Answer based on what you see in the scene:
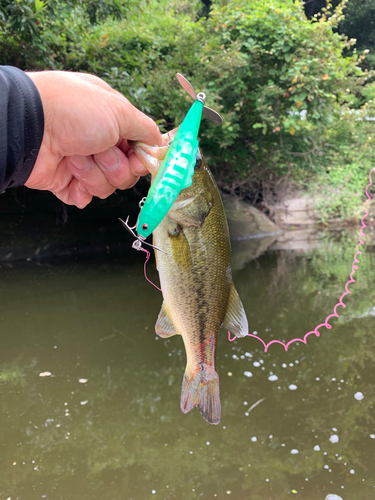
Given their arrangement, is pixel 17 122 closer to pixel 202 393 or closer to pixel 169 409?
pixel 202 393

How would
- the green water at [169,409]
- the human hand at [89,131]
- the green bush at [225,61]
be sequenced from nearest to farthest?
the human hand at [89,131] → the green water at [169,409] → the green bush at [225,61]

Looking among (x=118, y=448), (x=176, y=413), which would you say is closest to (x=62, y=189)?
(x=118, y=448)

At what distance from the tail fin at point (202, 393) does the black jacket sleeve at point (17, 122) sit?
97 centimetres

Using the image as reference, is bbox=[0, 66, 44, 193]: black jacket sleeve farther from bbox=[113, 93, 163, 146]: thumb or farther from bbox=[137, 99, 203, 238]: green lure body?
bbox=[137, 99, 203, 238]: green lure body

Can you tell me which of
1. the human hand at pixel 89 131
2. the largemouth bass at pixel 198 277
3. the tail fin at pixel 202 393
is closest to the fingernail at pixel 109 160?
the human hand at pixel 89 131

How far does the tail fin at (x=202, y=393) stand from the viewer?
1.49 meters

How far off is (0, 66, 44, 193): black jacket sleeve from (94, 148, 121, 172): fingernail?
0.91 feet

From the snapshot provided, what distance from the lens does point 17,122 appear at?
1132 millimetres

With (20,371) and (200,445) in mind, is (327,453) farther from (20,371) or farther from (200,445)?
(20,371)

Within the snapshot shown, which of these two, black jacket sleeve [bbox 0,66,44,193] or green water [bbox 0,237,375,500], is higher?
black jacket sleeve [bbox 0,66,44,193]

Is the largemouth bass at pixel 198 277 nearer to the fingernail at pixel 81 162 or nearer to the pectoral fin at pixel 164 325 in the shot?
the pectoral fin at pixel 164 325

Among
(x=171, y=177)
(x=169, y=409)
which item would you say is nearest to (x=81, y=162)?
(x=171, y=177)

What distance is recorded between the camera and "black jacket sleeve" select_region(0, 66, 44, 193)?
1103 mm

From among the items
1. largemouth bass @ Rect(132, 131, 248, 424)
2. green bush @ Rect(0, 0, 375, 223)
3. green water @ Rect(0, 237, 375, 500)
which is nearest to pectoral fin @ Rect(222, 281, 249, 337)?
largemouth bass @ Rect(132, 131, 248, 424)
